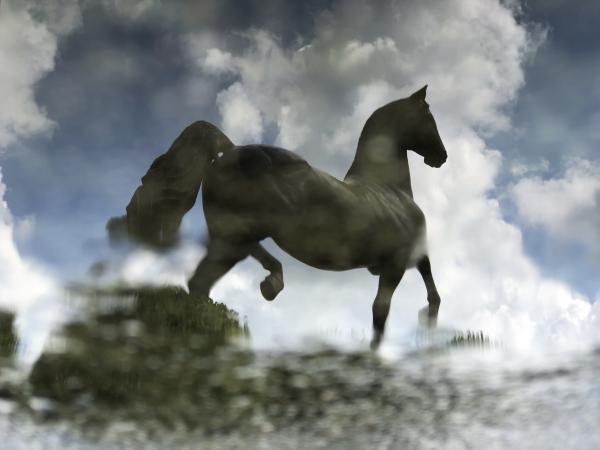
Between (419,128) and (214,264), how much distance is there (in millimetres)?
2721

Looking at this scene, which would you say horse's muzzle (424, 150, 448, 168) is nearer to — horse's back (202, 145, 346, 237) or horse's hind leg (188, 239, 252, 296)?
horse's back (202, 145, 346, 237)

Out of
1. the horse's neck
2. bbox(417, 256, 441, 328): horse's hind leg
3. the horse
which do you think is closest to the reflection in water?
the horse

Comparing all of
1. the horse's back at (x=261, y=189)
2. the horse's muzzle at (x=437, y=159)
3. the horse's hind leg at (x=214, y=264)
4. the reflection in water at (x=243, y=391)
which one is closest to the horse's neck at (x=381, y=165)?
the horse's muzzle at (x=437, y=159)

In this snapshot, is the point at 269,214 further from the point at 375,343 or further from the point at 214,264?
the point at 375,343

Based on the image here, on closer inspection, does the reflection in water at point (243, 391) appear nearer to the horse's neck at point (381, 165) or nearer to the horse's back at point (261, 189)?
the horse's back at point (261, 189)

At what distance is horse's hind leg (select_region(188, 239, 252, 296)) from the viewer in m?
4.86

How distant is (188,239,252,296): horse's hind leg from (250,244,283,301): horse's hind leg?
0.20m

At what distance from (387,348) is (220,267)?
136 cm

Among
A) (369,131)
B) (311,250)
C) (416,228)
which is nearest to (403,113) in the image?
(369,131)

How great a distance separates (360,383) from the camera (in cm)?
443

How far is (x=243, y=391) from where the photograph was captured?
4301 mm

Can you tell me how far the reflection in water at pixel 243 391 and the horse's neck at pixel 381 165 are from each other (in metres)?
1.92

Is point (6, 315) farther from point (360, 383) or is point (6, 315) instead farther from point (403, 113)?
point (403, 113)

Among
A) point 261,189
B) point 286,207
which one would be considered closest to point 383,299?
point 286,207
